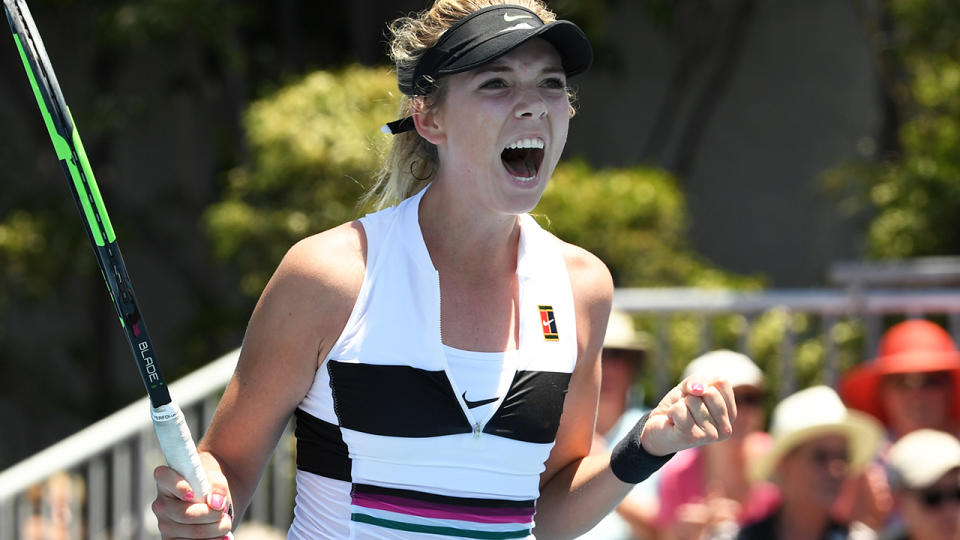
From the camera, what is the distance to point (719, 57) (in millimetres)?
8852

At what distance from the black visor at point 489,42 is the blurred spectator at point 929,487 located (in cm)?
167

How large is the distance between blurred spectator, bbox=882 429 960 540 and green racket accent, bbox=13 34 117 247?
2245 mm

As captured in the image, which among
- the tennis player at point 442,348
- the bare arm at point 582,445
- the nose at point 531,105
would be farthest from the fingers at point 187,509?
the nose at point 531,105

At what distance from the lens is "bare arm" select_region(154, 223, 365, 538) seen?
7.05ft

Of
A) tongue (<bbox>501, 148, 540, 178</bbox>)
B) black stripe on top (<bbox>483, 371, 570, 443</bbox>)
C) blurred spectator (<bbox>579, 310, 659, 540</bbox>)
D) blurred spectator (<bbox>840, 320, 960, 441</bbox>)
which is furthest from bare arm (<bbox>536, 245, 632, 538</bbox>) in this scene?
blurred spectator (<bbox>840, 320, 960, 441</bbox>)

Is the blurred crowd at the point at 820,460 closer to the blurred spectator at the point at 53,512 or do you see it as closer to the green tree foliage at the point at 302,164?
the blurred spectator at the point at 53,512

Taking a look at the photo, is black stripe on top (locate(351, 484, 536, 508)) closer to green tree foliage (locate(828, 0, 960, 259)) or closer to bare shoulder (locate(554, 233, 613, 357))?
bare shoulder (locate(554, 233, 613, 357))

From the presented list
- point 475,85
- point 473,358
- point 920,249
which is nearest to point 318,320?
point 473,358

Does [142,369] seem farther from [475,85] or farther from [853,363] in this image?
[853,363]

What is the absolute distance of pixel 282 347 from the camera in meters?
2.16

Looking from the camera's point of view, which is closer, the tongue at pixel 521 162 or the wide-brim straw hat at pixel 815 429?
the tongue at pixel 521 162

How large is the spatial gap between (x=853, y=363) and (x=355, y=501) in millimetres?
2760

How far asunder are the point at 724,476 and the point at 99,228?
2.24 metres

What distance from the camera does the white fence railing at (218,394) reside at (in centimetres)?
422
